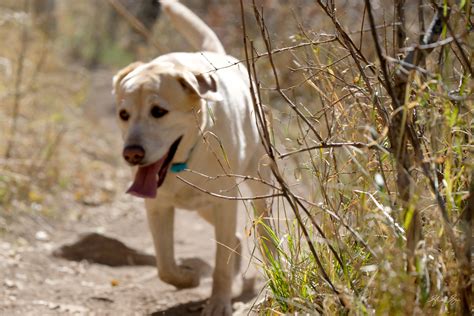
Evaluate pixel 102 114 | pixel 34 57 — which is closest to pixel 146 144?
pixel 34 57

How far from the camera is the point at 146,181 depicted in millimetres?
3754

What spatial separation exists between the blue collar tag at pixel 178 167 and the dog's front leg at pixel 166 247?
0.26 m

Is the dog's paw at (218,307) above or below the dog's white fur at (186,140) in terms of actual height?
below

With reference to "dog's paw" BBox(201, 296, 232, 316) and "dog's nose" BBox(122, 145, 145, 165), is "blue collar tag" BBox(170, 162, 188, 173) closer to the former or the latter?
"dog's nose" BBox(122, 145, 145, 165)

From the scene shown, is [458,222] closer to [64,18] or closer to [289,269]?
[289,269]

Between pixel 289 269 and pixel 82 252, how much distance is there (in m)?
2.65

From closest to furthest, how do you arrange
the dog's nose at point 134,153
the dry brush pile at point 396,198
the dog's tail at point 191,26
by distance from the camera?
the dry brush pile at point 396,198 → the dog's nose at point 134,153 → the dog's tail at point 191,26

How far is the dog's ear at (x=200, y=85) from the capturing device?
3792 mm

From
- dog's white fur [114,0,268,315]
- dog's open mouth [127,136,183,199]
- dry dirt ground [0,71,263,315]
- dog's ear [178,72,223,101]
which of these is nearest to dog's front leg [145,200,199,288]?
dog's white fur [114,0,268,315]

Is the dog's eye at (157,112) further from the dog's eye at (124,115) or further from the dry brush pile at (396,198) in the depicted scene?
the dry brush pile at (396,198)

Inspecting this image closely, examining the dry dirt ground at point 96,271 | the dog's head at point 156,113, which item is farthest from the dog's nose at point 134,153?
the dry dirt ground at point 96,271

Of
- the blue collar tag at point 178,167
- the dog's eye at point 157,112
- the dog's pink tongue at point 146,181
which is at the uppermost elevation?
the dog's eye at point 157,112

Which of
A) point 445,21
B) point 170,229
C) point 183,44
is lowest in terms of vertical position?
point 170,229

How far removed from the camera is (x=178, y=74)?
3857 millimetres
